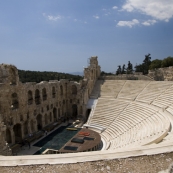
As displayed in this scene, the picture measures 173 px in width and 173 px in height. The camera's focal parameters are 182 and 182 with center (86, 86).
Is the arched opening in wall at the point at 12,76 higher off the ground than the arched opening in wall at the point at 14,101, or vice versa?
the arched opening in wall at the point at 12,76

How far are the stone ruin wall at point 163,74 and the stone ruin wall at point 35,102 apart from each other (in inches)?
497

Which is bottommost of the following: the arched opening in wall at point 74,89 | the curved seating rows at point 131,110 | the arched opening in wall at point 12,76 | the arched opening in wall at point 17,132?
the arched opening in wall at point 17,132

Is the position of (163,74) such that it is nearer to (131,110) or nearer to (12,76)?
(131,110)

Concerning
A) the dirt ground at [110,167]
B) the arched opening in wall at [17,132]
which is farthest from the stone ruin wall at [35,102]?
the dirt ground at [110,167]

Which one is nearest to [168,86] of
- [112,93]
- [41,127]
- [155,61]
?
[112,93]

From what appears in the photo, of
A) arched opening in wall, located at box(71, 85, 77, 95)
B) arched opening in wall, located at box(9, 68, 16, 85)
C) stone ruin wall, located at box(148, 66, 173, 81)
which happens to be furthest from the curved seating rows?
arched opening in wall, located at box(9, 68, 16, 85)

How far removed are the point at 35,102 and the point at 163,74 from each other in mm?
26417

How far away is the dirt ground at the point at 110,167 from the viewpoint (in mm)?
7088

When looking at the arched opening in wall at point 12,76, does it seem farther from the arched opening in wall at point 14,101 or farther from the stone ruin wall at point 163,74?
the stone ruin wall at point 163,74

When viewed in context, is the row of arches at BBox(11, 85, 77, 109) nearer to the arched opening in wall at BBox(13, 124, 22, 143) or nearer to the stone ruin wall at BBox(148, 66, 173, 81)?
the arched opening in wall at BBox(13, 124, 22, 143)

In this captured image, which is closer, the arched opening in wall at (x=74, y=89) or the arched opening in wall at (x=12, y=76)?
the arched opening in wall at (x=12, y=76)

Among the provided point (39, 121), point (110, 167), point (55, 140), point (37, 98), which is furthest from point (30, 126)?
point (110, 167)

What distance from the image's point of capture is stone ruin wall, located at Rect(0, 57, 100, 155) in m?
19.9

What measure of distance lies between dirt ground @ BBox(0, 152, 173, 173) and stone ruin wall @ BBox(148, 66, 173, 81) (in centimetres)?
3165
